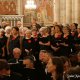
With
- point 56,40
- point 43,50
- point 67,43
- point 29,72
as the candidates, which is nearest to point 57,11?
point 67,43

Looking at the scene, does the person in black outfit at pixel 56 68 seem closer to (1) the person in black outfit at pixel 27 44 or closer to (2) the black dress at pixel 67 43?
(1) the person in black outfit at pixel 27 44

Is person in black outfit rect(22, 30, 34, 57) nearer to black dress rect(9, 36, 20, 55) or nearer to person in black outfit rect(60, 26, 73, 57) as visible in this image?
black dress rect(9, 36, 20, 55)

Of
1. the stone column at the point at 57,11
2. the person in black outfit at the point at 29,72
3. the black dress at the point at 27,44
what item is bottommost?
the person in black outfit at the point at 29,72

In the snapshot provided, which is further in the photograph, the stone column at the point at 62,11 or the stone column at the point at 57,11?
the stone column at the point at 57,11

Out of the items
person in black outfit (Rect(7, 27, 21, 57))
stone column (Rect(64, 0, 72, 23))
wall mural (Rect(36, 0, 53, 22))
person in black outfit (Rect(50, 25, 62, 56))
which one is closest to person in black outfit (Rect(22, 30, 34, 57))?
person in black outfit (Rect(7, 27, 21, 57))

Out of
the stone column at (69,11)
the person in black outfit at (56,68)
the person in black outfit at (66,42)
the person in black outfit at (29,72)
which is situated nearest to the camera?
the person in black outfit at (56,68)

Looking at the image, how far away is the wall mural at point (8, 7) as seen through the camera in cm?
2145

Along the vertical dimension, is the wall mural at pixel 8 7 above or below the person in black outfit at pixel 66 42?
above

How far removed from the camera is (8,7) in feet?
71.3

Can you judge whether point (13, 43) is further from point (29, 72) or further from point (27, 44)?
point (29, 72)

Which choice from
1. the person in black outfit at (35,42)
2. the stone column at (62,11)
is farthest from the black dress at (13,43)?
the stone column at (62,11)

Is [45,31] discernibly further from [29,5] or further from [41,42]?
[29,5]

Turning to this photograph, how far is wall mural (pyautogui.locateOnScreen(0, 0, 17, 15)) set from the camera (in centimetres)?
2145

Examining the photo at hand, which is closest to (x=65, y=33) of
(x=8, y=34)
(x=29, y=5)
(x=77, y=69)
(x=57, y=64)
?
(x=8, y=34)
